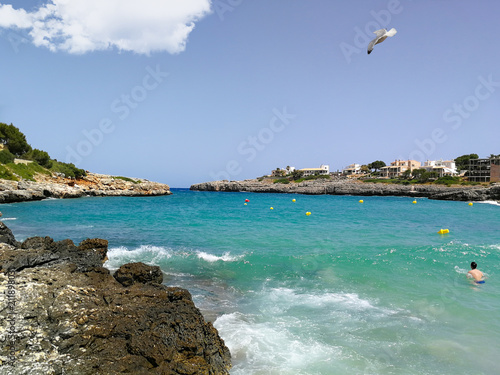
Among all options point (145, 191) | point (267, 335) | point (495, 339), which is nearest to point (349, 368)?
point (267, 335)

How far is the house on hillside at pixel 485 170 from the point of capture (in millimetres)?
95250

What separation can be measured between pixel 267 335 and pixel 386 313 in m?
3.81

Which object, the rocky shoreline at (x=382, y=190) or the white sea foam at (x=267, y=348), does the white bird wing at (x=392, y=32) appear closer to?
the white sea foam at (x=267, y=348)

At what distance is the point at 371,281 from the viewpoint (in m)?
12.2

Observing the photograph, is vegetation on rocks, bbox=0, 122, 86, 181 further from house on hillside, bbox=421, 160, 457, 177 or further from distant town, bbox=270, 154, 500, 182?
house on hillside, bbox=421, 160, 457, 177

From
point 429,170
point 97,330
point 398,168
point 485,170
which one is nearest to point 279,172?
point 398,168

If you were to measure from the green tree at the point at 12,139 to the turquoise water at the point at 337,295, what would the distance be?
56138 millimetres

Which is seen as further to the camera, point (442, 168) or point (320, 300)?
point (442, 168)

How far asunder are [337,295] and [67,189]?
2377 inches

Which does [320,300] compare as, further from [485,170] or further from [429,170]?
[429,170]

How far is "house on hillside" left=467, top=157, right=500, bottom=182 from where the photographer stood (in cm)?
9525

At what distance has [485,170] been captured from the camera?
4018 inches

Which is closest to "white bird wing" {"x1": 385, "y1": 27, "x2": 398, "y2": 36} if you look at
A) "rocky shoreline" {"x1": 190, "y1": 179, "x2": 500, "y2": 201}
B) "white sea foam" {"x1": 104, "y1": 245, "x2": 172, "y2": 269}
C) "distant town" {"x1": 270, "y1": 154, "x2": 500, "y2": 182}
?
"white sea foam" {"x1": 104, "y1": 245, "x2": 172, "y2": 269}

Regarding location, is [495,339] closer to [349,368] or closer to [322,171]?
[349,368]
